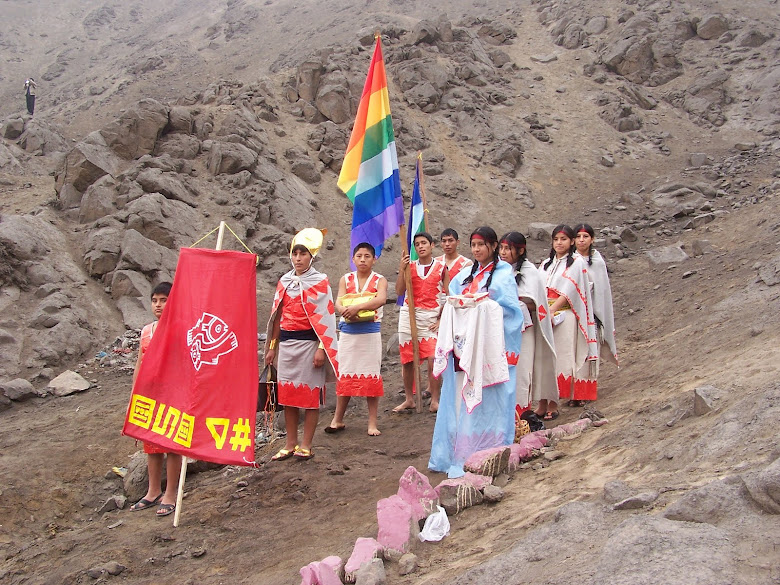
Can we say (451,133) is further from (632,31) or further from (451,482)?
(451,482)

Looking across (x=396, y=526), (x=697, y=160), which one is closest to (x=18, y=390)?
(x=396, y=526)

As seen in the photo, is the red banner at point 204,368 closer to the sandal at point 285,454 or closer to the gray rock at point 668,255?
the sandal at point 285,454

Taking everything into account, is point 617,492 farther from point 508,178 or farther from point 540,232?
point 508,178

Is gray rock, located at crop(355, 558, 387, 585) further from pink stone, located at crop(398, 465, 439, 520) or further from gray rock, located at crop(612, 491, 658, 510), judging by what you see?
gray rock, located at crop(612, 491, 658, 510)

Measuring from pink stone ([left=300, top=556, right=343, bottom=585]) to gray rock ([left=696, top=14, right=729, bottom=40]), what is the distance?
25471mm

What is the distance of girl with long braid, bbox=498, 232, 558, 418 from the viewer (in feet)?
16.8

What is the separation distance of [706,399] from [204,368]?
325 cm

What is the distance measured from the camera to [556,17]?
26125 millimetres

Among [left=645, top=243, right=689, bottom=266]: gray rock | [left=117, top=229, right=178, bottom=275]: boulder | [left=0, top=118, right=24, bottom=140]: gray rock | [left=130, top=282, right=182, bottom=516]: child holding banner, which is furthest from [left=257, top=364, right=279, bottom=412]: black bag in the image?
[left=0, top=118, right=24, bottom=140]: gray rock

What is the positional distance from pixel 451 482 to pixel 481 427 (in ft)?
2.44

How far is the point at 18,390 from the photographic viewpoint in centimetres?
789

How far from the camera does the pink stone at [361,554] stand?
3125 millimetres

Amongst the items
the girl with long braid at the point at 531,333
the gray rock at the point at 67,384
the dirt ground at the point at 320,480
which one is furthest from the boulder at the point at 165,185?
the girl with long braid at the point at 531,333

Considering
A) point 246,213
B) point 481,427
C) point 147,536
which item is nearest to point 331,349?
point 481,427
